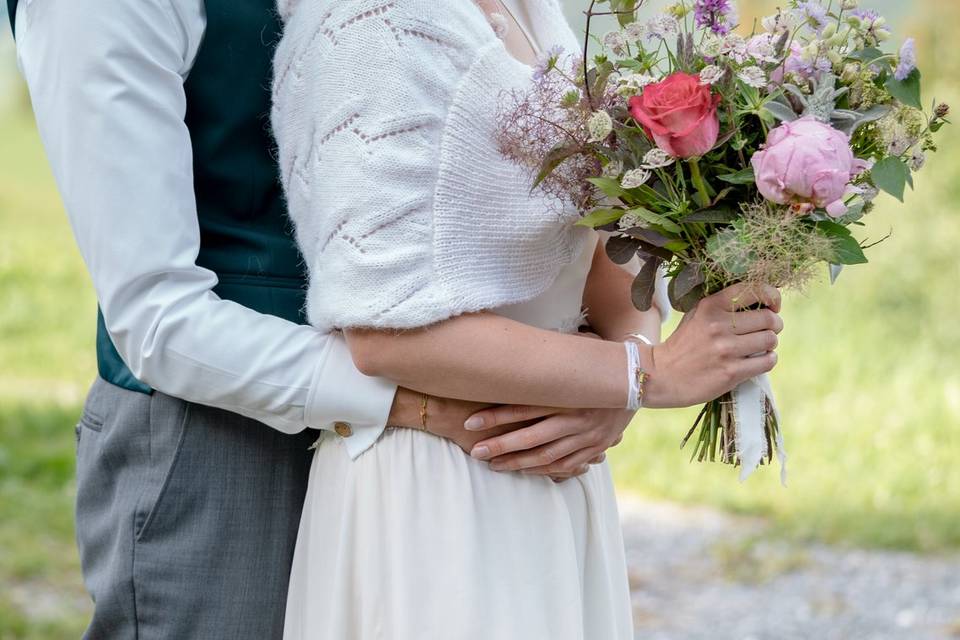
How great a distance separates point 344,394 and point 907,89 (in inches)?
38.8

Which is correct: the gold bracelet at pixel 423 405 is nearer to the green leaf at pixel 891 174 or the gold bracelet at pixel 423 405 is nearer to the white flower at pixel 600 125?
the white flower at pixel 600 125

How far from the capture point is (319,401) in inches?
74.6

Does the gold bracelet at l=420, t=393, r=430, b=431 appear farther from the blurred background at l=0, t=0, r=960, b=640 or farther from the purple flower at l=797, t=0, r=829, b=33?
the blurred background at l=0, t=0, r=960, b=640

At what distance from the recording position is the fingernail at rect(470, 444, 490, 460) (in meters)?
1.93

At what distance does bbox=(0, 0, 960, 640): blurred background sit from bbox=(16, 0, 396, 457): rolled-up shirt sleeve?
5.60 ft

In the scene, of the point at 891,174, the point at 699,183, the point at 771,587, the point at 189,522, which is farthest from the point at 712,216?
the point at 771,587

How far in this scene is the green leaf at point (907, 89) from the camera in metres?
1.75

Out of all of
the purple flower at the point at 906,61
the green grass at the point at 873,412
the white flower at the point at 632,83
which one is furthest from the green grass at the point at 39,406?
the purple flower at the point at 906,61

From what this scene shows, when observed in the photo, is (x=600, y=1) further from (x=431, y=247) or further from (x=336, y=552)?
(x=336, y=552)

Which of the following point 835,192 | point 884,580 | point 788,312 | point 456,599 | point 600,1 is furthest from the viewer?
point 788,312

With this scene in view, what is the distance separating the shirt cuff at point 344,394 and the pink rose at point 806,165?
0.69 meters

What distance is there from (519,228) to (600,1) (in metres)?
0.37

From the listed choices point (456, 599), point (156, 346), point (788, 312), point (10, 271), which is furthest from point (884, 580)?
point (10, 271)

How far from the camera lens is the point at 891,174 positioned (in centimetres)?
173
